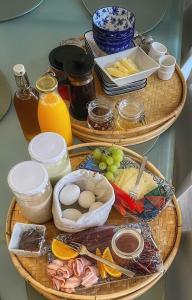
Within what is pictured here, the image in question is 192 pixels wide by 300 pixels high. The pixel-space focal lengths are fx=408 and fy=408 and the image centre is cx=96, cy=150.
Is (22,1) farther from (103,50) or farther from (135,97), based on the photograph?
(135,97)

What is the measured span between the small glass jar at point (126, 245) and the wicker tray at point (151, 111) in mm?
272

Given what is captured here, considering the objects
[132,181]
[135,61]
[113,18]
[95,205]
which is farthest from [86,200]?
[113,18]

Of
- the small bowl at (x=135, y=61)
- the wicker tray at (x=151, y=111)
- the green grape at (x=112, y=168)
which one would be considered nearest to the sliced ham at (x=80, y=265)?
the green grape at (x=112, y=168)

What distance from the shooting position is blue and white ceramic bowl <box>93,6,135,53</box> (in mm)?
1077

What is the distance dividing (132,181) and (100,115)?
198mm

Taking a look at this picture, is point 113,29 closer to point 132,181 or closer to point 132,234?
point 132,181

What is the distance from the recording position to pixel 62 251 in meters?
0.78

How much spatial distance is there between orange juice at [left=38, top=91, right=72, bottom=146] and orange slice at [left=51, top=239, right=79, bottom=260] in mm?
263

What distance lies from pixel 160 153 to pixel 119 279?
1.21 feet

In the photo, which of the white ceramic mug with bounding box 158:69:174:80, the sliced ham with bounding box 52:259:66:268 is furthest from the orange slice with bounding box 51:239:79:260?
the white ceramic mug with bounding box 158:69:174:80

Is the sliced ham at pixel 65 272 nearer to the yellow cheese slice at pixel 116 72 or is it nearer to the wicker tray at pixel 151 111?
the wicker tray at pixel 151 111

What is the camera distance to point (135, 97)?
1.08 metres

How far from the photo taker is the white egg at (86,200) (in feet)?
2.70

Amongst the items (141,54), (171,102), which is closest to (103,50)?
(141,54)
